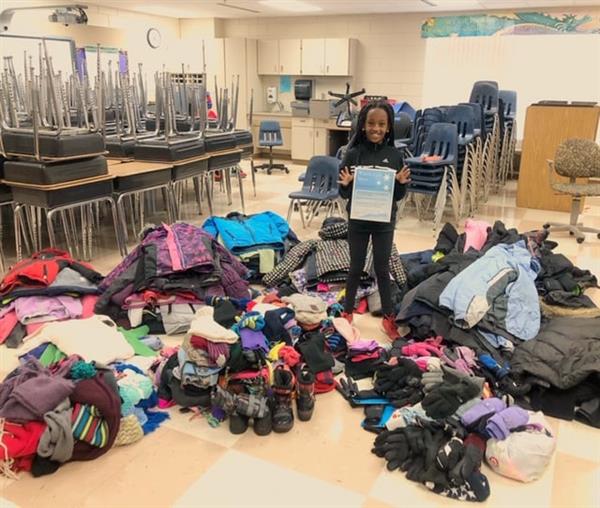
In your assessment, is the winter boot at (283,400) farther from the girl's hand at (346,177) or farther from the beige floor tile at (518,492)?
the girl's hand at (346,177)

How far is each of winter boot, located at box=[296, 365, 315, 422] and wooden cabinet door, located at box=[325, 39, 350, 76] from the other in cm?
744

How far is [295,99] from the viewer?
964 centimetres

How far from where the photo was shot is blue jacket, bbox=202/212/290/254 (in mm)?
3980

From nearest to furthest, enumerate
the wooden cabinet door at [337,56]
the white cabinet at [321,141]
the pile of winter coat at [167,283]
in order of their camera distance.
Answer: the pile of winter coat at [167,283], the wooden cabinet door at [337,56], the white cabinet at [321,141]

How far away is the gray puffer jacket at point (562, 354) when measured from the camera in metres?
2.39

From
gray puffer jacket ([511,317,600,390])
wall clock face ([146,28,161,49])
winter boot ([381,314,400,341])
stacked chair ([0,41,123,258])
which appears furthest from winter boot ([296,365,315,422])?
wall clock face ([146,28,161,49])

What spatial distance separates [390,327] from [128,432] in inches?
60.5

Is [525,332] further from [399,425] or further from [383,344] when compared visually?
[399,425]

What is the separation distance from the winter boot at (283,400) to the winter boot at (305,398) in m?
0.04

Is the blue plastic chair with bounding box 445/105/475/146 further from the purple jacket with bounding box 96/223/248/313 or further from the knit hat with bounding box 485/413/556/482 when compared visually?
the knit hat with bounding box 485/413/556/482

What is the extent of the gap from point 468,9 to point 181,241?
258 inches

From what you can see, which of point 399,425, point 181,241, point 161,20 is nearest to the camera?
point 399,425

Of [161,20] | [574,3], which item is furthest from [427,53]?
[161,20]

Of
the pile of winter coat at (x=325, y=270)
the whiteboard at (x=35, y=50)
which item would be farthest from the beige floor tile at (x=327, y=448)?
the whiteboard at (x=35, y=50)
